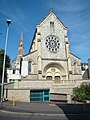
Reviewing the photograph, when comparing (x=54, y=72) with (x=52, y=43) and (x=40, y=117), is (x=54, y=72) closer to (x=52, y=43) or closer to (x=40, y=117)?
(x=52, y=43)

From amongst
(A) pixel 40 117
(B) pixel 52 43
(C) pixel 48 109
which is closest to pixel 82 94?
(C) pixel 48 109

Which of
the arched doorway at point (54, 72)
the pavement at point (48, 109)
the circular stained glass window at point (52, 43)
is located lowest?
the pavement at point (48, 109)

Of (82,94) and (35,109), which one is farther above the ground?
(82,94)

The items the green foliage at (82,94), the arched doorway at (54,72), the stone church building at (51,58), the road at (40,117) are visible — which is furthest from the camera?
the arched doorway at (54,72)

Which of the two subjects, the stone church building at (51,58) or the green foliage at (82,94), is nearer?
the green foliage at (82,94)

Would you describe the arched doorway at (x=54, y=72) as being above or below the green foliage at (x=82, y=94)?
above

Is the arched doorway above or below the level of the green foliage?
above

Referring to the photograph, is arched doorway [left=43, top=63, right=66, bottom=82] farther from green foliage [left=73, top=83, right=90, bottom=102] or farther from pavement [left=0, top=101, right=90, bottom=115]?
pavement [left=0, top=101, right=90, bottom=115]

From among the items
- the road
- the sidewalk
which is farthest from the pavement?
the road

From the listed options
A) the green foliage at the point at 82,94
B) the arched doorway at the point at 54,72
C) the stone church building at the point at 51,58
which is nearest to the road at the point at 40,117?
the green foliage at the point at 82,94

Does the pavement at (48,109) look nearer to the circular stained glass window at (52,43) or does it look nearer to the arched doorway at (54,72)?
the arched doorway at (54,72)

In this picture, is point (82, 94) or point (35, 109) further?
point (82, 94)

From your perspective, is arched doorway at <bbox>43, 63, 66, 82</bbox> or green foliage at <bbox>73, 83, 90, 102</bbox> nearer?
green foliage at <bbox>73, 83, 90, 102</bbox>

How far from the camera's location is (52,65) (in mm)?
36844
